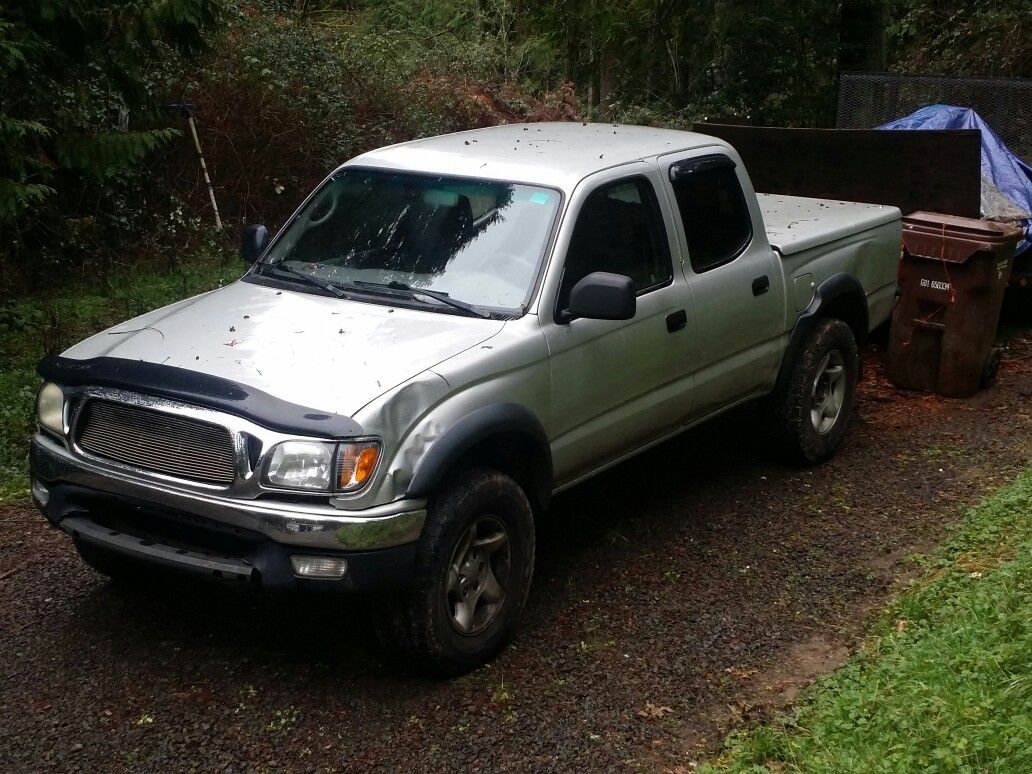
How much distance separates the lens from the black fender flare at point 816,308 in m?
6.89

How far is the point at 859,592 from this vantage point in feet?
18.5

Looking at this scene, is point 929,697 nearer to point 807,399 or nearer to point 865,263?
point 807,399

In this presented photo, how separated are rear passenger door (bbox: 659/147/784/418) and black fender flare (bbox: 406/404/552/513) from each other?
135 centimetres

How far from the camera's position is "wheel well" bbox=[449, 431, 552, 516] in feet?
15.7

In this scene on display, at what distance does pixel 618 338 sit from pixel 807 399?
2.02 m

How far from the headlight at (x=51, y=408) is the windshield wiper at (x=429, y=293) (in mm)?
1328

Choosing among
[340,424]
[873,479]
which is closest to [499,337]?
[340,424]

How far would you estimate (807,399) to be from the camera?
705cm

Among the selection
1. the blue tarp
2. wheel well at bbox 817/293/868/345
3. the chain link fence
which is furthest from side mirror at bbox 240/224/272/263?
the chain link fence

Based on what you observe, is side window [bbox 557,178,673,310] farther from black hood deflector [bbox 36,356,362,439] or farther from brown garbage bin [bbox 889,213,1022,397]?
brown garbage bin [bbox 889,213,1022,397]

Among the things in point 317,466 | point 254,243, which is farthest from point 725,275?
point 317,466

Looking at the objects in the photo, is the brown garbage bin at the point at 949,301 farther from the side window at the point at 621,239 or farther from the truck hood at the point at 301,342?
the truck hood at the point at 301,342

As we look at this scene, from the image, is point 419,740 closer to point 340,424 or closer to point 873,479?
point 340,424

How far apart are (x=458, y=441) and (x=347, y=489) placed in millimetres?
471
